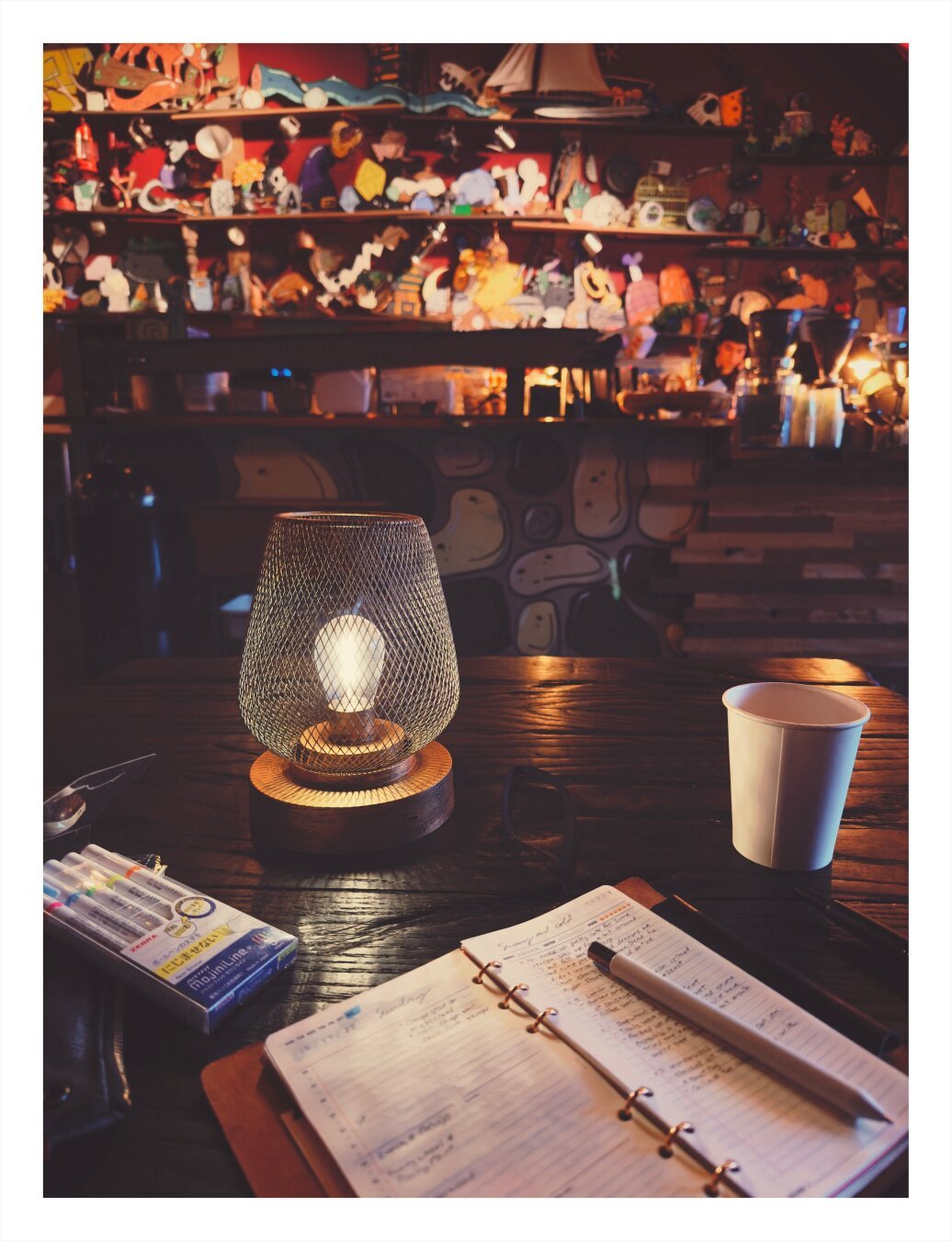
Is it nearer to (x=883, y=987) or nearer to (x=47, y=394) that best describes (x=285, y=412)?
(x=47, y=394)

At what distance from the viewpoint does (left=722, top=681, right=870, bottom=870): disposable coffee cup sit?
2.27 ft

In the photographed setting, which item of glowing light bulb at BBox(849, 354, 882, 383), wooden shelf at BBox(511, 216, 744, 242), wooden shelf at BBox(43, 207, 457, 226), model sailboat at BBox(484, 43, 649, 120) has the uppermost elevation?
model sailboat at BBox(484, 43, 649, 120)

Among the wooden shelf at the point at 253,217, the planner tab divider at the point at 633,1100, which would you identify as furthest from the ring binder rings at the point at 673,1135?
the wooden shelf at the point at 253,217

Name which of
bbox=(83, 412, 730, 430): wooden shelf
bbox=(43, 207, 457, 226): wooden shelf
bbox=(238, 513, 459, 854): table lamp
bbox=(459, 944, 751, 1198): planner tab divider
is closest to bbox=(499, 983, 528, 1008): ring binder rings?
bbox=(459, 944, 751, 1198): planner tab divider

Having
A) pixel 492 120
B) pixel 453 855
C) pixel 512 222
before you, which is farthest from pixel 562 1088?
pixel 492 120

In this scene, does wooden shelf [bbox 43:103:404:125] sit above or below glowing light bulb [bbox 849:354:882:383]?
above

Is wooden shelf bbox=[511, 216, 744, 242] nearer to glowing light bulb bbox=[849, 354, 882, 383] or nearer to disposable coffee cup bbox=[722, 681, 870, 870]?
glowing light bulb bbox=[849, 354, 882, 383]

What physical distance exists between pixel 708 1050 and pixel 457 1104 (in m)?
0.17

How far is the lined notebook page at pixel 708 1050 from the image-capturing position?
0.43 meters

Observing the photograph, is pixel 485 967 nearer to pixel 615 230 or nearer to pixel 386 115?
pixel 615 230

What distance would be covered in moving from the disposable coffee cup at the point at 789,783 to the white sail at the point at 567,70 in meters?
3.30

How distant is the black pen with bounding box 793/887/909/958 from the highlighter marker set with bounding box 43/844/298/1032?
0.44m

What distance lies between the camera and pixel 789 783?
0.70 meters

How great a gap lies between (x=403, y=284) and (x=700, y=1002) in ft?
10.9
